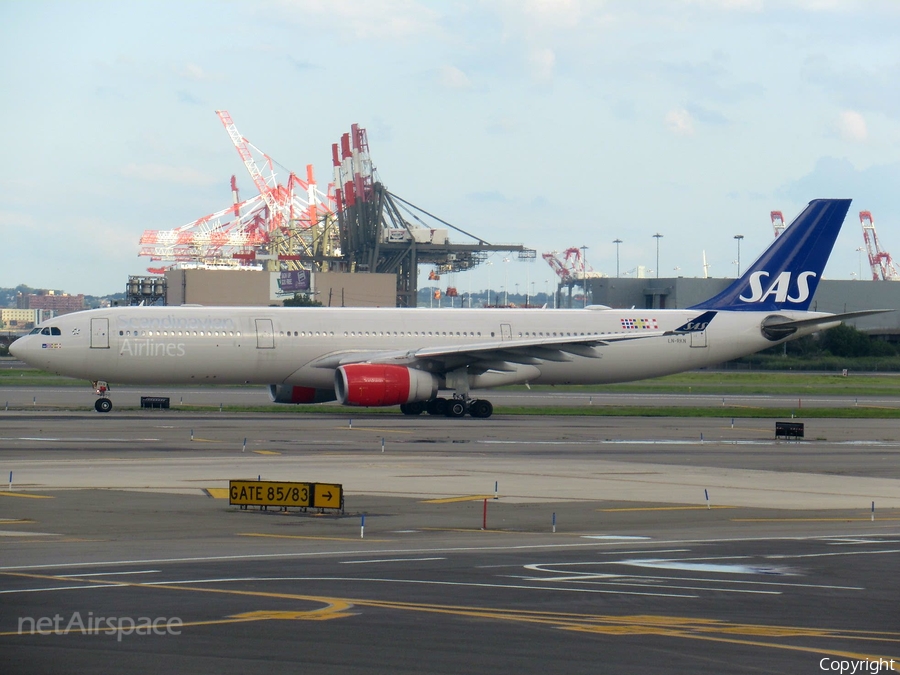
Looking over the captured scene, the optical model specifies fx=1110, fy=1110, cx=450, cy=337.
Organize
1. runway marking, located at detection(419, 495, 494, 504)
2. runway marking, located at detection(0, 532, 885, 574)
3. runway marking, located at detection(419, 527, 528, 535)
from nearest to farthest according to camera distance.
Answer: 1. runway marking, located at detection(0, 532, 885, 574)
2. runway marking, located at detection(419, 527, 528, 535)
3. runway marking, located at detection(419, 495, 494, 504)

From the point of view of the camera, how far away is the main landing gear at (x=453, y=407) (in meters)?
43.1

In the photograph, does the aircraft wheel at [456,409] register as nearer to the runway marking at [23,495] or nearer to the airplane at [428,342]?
the airplane at [428,342]

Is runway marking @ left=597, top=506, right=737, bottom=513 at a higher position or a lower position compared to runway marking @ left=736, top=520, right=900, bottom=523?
higher

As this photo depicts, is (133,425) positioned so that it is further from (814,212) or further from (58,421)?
(814,212)

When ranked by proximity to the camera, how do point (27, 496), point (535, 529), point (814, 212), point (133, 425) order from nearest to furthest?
point (535, 529) → point (27, 496) → point (133, 425) → point (814, 212)

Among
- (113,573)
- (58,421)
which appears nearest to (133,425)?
(58,421)

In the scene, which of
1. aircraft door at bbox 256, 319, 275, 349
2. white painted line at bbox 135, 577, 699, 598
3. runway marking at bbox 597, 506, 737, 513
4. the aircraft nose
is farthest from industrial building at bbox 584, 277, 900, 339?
white painted line at bbox 135, 577, 699, 598

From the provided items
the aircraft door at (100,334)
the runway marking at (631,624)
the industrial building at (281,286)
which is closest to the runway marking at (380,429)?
the aircraft door at (100,334)

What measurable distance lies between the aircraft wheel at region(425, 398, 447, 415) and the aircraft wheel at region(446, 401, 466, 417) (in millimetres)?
296

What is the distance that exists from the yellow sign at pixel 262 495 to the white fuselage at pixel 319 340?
72.3 feet

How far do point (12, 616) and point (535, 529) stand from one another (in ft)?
31.2

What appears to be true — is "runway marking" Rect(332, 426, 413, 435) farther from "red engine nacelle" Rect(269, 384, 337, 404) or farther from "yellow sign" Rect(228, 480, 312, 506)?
"yellow sign" Rect(228, 480, 312, 506)

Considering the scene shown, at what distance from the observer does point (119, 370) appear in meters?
41.1

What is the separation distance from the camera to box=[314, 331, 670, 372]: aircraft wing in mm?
41812
